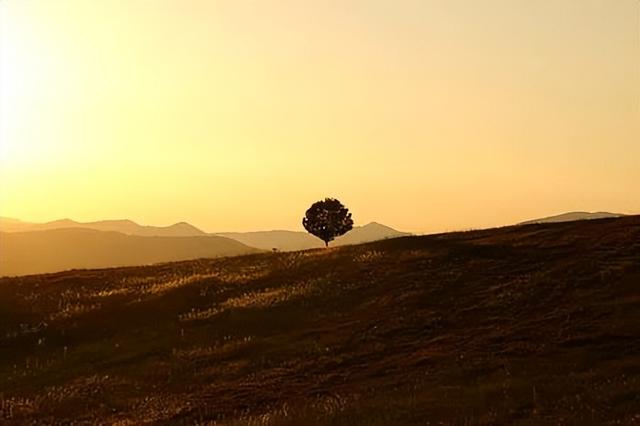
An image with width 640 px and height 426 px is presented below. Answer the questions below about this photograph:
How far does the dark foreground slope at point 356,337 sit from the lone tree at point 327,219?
39847 millimetres

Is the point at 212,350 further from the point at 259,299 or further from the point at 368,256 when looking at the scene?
the point at 368,256

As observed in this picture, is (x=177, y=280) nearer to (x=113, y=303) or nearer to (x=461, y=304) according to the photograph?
(x=113, y=303)

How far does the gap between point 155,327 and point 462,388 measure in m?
26.5

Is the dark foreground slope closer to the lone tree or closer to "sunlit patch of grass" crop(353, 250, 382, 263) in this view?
"sunlit patch of grass" crop(353, 250, 382, 263)

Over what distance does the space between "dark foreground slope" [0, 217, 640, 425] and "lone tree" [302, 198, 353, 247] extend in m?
39.8

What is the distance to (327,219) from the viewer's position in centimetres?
10938

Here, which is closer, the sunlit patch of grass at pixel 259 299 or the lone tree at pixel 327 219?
the sunlit patch of grass at pixel 259 299

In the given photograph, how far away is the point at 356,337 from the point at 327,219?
68.7 m

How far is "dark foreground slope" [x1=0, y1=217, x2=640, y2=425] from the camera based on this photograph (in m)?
27.1

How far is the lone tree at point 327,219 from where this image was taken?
10944 centimetres

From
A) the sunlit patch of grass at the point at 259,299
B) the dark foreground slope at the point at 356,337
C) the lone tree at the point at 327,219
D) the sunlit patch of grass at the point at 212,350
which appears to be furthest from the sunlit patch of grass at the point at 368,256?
the lone tree at the point at 327,219

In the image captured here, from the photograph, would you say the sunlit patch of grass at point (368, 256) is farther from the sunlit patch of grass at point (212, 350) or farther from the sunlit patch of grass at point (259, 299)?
the sunlit patch of grass at point (212, 350)

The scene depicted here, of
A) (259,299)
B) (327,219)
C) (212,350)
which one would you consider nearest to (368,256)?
(259,299)

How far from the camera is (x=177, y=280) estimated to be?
211 ft
